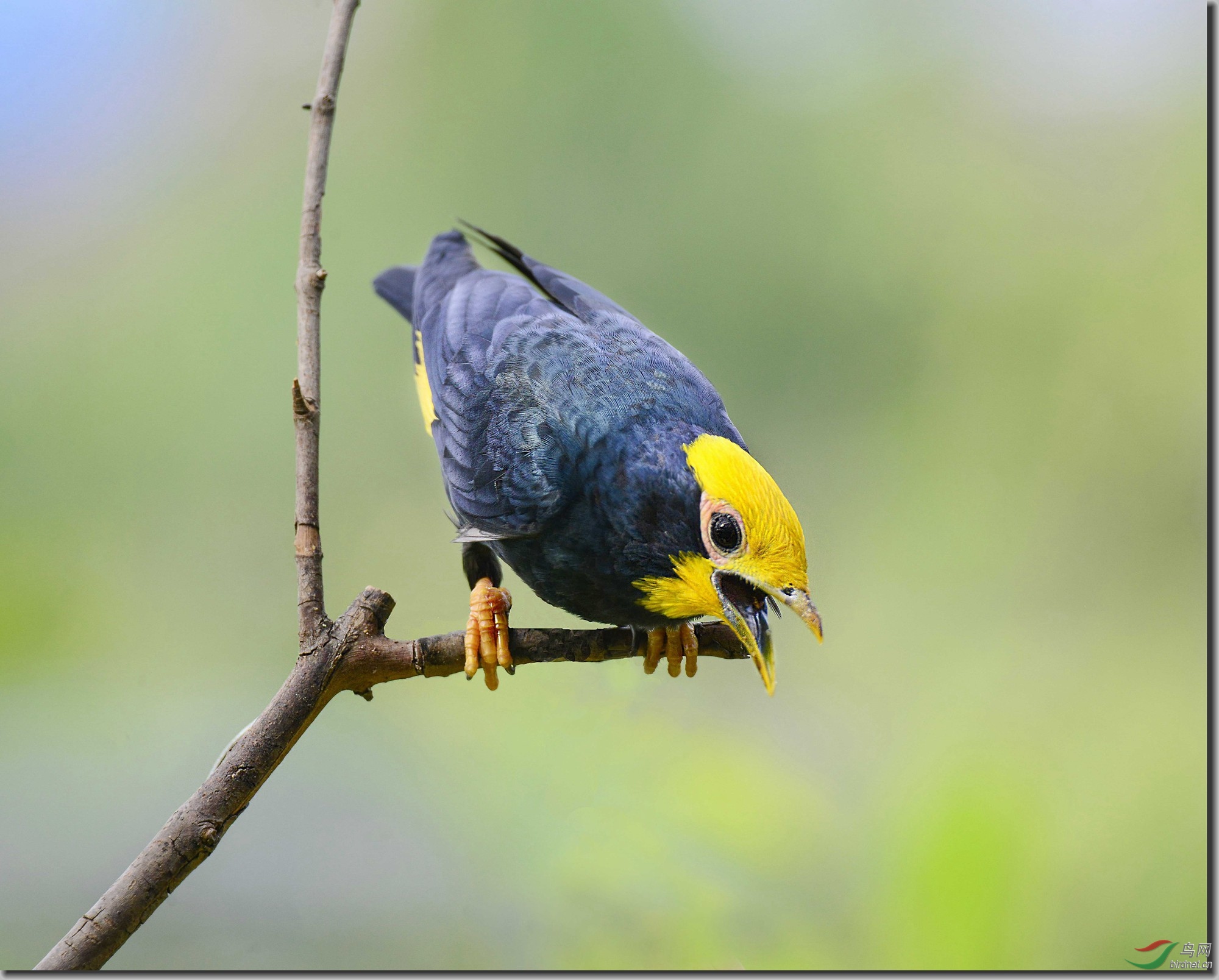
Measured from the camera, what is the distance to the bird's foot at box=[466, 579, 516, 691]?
141 cm

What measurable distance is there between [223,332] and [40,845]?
1.40 m

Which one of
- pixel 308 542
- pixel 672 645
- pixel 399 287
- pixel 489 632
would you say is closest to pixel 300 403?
pixel 308 542

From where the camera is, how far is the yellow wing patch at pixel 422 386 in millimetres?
1716

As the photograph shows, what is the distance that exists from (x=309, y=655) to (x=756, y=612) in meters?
0.58

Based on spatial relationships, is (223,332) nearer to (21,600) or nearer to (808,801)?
(21,600)

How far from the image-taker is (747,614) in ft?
3.72

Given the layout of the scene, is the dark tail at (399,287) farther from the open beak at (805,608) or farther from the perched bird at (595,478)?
the open beak at (805,608)

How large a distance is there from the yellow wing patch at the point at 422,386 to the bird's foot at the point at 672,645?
584mm

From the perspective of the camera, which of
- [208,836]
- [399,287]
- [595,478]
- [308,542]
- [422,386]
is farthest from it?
[399,287]

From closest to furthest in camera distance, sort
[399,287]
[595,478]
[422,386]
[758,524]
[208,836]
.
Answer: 1. [208,836]
2. [758,524]
3. [595,478]
4. [422,386]
5. [399,287]

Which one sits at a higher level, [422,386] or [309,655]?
[422,386]

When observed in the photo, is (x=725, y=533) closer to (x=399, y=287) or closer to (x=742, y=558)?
(x=742, y=558)

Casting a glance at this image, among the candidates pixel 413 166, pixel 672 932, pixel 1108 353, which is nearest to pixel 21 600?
pixel 413 166

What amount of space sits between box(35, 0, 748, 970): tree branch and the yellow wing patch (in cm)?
41
